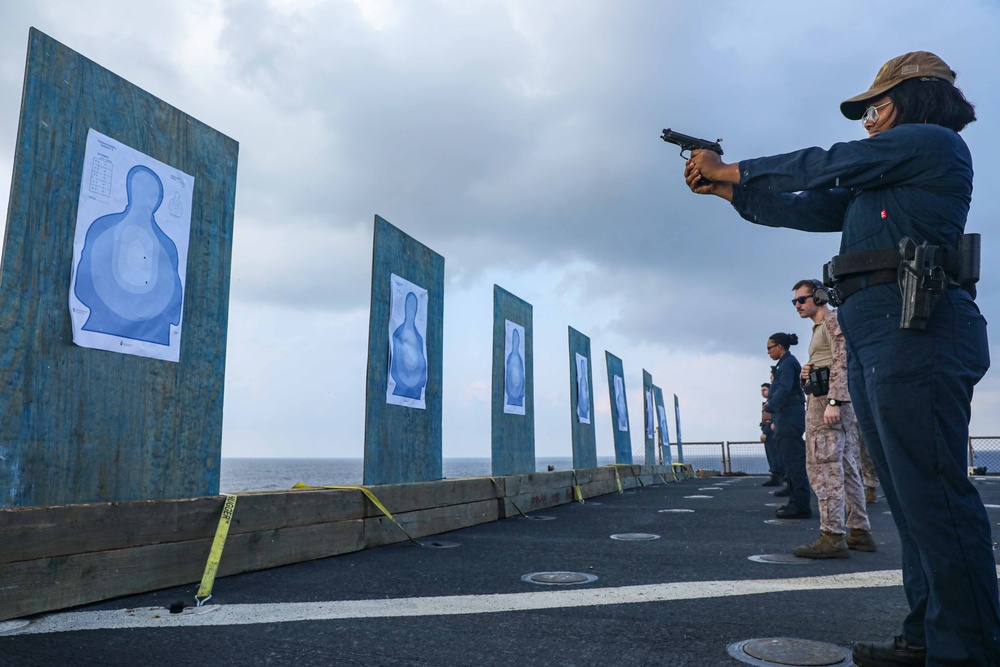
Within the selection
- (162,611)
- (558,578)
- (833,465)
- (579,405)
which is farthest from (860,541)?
(579,405)

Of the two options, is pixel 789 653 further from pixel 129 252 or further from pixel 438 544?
pixel 129 252

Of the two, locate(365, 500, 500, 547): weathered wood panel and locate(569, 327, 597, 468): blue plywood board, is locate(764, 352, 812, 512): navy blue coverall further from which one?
locate(569, 327, 597, 468): blue plywood board

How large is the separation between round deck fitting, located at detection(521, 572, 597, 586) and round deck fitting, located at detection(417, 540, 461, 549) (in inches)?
54.7

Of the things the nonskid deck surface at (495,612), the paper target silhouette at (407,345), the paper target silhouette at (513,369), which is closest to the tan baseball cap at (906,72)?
the nonskid deck surface at (495,612)

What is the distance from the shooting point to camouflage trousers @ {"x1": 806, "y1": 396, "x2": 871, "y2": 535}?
4758mm

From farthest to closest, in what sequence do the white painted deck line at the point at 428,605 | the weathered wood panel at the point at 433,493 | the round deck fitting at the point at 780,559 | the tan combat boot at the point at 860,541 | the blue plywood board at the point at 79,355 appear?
the weathered wood panel at the point at 433,493 → the tan combat boot at the point at 860,541 → the round deck fitting at the point at 780,559 → the blue plywood board at the point at 79,355 → the white painted deck line at the point at 428,605

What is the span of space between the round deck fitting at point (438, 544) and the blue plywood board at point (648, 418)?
14.4 m

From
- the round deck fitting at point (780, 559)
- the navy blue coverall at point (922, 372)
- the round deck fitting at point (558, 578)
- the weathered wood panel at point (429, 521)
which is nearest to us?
the navy blue coverall at point (922, 372)

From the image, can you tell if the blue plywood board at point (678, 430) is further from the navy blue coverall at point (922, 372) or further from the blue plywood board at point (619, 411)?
the navy blue coverall at point (922, 372)

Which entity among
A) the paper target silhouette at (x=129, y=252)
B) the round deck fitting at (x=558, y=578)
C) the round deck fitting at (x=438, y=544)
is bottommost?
the round deck fitting at (x=438, y=544)

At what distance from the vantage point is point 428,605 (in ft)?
9.87

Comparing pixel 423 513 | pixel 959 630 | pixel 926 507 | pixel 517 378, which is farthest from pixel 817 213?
pixel 517 378

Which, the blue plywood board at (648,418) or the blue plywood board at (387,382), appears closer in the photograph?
the blue plywood board at (387,382)

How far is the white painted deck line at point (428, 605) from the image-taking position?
274 centimetres
